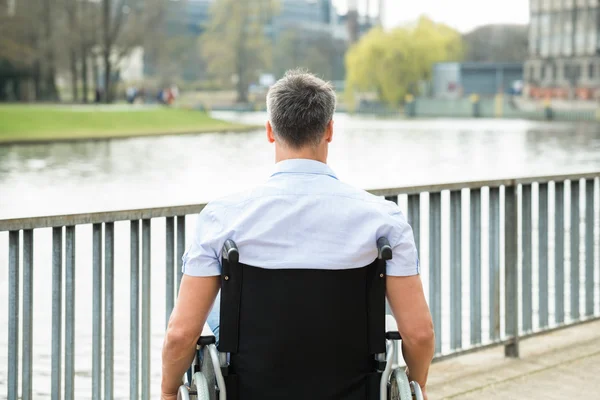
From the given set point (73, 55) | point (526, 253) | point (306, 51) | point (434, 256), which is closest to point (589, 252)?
point (526, 253)

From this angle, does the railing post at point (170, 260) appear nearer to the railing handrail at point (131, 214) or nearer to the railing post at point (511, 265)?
the railing handrail at point (131, 214)

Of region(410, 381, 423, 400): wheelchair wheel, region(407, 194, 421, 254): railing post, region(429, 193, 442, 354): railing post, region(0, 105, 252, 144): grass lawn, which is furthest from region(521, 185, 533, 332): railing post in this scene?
region(0, 105, 252, 144): grass lawn

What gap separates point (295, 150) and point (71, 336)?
1.44 metres

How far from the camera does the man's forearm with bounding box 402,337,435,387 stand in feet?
8.25

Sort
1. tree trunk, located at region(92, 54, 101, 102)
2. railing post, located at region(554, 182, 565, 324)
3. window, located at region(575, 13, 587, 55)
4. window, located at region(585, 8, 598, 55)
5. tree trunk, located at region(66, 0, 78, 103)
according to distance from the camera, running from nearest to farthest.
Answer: railing post, located at region(554, 182, 565, 324) < tree trunk, located at region(66, 0, 78, 103) < tree trunk, located at region(92, 54, 101, 102) < window, located at region(585, 8, 598, 55) < window, located at region(575, 13, 587, 55)

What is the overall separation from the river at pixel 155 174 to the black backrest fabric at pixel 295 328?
276cm

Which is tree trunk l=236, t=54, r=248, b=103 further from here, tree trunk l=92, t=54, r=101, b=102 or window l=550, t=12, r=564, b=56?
window l=550, t=12, r=564, b=56

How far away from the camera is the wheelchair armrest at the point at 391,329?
256cm

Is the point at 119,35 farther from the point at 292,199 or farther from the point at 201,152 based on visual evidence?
the point at 292,199

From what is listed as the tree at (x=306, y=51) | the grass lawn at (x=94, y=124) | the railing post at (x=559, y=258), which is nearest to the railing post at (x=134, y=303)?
the railing post at (x=559, y=258)

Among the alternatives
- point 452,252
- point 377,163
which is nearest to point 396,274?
point 452,252

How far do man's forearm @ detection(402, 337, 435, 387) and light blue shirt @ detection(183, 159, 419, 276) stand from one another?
0.19 meters

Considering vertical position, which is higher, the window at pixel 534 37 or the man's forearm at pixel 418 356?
the window at pixel 534 37

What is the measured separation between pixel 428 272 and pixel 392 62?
95.5m
